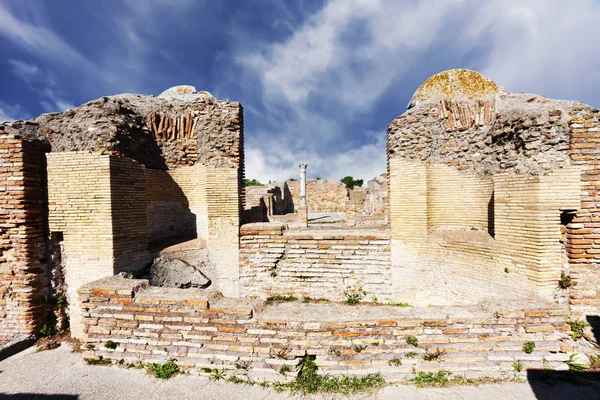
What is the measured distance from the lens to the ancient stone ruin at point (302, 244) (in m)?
2.96

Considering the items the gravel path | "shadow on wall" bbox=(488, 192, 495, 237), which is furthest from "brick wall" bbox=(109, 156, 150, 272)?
"shadow on wall" bbox=(488, 192, 495, 237)

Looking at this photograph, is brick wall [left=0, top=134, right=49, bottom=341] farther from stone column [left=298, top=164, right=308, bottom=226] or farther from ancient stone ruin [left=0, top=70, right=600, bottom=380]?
stone column [left=298, top=164, right=308, bottom=226]

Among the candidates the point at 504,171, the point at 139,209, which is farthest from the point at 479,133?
the point at 139,209

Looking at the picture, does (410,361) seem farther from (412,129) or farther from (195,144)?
(195,144)

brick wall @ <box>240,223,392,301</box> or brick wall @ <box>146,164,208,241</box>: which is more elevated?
brick wall @ <box>146,164,208,241</box>

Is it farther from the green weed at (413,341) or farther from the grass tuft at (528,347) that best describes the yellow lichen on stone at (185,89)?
the grass tuft at (528,347)

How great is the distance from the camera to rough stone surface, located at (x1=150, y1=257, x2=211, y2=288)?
15.9 ft

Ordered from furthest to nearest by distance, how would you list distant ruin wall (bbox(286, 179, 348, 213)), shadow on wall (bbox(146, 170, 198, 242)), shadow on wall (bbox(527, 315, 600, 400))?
distant ruin wall (bbox(286, 179, 348, 213))
shadow on wall (bbox(146, 170, 198, 242))
shadow on wall (bbox(527, 315, 600, 400))

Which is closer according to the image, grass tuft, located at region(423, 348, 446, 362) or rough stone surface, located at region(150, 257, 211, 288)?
grass tuft, located at region(423, 348, 446, 362)

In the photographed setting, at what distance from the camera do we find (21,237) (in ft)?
13.7

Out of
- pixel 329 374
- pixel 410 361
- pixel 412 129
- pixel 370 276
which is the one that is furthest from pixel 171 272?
pixel 412 129

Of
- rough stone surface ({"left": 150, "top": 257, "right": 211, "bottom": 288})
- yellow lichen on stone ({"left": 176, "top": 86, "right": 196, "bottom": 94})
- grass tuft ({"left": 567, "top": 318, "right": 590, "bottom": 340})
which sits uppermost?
yellow lichen on stone ({"left": 176, "top": 86, "right": 196, "bottom": 94})

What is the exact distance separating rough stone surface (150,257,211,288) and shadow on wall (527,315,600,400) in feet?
17.7

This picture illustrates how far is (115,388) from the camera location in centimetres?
297
